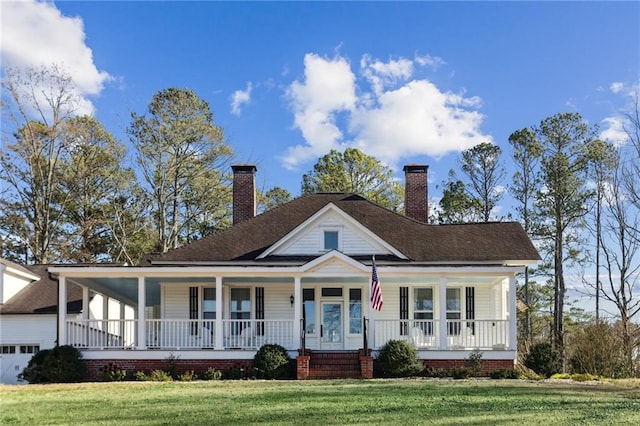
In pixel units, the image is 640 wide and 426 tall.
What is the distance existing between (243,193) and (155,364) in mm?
9271

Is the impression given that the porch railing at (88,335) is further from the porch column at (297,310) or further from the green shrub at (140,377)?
the porch column at (297,310)

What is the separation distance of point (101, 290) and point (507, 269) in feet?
43.0

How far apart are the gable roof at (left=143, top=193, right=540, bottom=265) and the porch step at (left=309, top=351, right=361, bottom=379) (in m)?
4.46

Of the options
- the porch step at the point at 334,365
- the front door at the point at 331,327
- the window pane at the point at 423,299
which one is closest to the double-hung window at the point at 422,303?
the window pane at the point at 423,299

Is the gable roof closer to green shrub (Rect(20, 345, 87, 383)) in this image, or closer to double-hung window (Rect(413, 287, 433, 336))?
double-hung window (Rect(413, 287, 433, 336))

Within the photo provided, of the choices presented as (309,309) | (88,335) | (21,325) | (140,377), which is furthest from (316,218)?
(21,325)

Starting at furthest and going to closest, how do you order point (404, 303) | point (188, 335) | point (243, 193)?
point (243, 193) → point (404, 303) → point (188, 335)

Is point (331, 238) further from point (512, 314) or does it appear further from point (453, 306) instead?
point (512, 314)

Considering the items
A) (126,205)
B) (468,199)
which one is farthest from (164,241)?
(468,199)

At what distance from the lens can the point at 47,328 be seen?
24.8 m

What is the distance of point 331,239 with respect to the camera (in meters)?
23.7

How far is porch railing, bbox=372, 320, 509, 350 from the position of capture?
2075cm

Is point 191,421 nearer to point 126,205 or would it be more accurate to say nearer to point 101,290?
point 101,290

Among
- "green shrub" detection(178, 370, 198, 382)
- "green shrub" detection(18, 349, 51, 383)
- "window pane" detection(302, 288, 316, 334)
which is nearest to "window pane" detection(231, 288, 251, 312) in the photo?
"window pane" detection(302, 288, 316, 334)
